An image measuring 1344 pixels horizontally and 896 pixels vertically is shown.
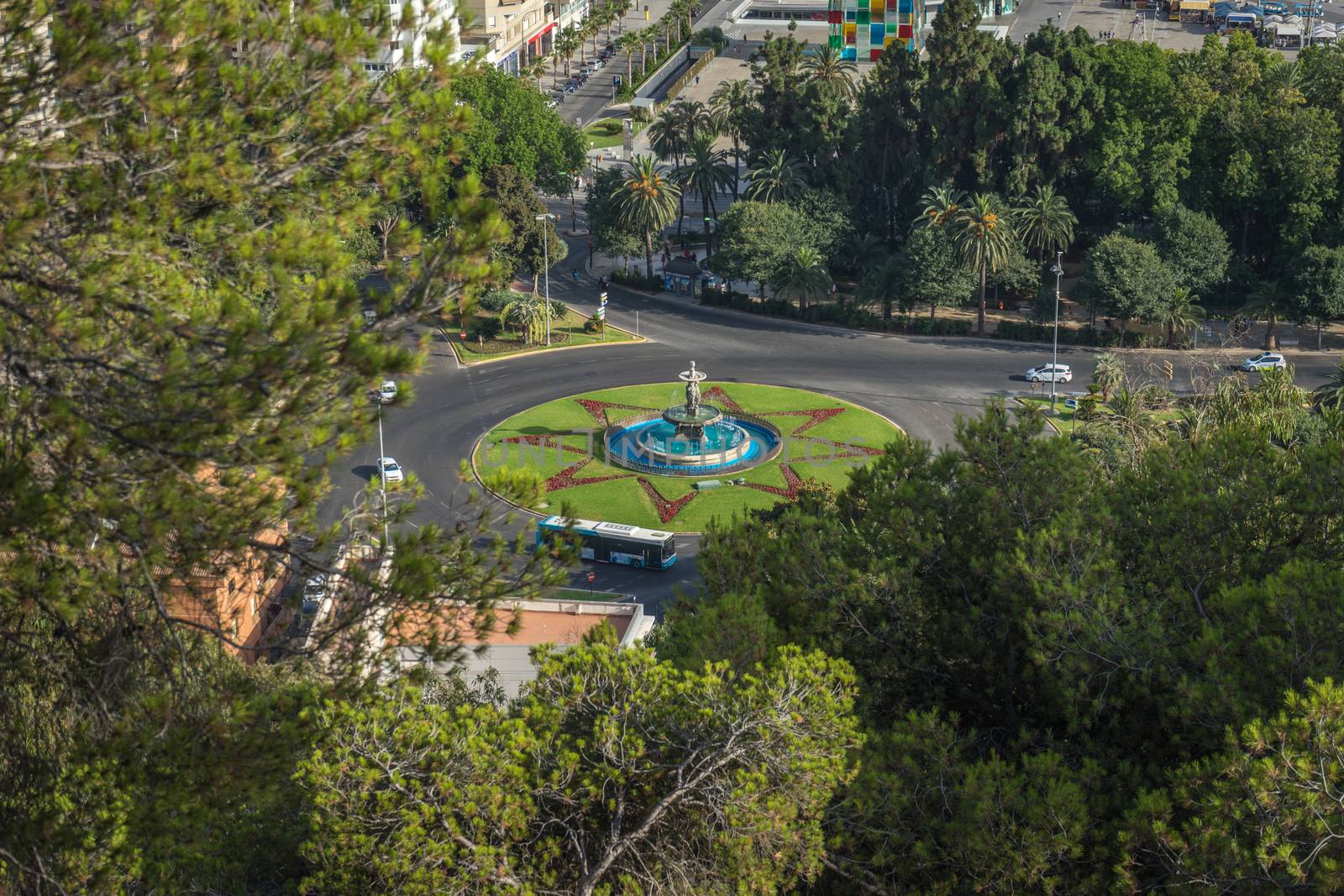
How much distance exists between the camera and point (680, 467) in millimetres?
70250

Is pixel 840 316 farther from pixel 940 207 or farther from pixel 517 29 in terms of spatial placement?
pixel 517 29

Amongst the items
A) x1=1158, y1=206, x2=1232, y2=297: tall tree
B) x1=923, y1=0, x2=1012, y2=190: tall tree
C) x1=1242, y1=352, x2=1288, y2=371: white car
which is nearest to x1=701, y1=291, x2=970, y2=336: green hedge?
x1=923, y1=0, x2=1012, y2=190: tall tree

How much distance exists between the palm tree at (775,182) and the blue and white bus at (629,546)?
3628 cm

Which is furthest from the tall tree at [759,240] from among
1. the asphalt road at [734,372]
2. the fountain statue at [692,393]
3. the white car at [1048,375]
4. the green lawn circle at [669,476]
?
the fountain statue at [692,393]

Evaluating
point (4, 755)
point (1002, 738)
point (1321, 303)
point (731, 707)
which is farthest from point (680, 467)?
point (4, 755)

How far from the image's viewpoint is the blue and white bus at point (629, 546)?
60.4m

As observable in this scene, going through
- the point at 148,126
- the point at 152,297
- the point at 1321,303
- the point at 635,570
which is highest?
the point at 148,126

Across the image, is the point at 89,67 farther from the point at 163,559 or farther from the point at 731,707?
the point at 731,707

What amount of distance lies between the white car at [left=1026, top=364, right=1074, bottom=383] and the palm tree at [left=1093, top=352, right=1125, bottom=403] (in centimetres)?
338

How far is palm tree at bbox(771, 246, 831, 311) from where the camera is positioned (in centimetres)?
8731

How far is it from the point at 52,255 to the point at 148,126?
200 cm

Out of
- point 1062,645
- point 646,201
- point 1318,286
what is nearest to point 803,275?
point 646,201

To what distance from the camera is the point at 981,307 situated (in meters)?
85.4

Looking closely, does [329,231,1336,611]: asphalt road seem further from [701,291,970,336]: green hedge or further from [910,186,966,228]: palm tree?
[910,186,966,228]: palm tree
